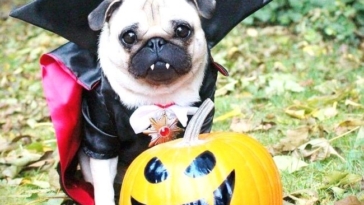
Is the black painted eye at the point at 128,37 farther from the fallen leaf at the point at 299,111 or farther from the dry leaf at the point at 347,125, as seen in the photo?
the fallen leaf at the point at 299,111

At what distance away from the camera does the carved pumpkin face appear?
1833 millimetres

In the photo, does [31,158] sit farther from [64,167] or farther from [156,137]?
[156,137]

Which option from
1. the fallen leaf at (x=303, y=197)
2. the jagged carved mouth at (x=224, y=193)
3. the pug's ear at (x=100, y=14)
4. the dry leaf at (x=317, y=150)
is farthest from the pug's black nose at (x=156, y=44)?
the dry leaf at (x=317, y=150)

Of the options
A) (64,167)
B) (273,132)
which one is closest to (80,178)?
(64,167)

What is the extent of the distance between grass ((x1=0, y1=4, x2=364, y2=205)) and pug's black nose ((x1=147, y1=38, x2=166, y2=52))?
725mm

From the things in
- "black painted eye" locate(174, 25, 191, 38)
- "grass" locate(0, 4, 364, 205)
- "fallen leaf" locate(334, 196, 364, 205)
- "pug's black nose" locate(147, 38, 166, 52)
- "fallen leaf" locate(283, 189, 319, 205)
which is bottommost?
"grass" locate(0, 4, 364, 205)

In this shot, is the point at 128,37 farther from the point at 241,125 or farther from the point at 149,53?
the point at 241,125

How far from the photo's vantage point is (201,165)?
1865 millimetres

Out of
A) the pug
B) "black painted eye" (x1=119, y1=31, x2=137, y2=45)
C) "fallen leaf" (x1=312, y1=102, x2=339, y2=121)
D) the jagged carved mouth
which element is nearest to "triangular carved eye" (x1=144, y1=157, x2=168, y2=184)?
the jagged carved mouth

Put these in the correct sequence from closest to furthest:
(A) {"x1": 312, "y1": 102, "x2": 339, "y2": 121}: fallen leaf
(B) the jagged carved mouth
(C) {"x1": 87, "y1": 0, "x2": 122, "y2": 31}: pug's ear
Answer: (B) the jagged carved mouth, (C) {"x1": 87, "y1": 0, "x2": 122, "y2": 31}: pug's ear, (A) {"x1": 312, "y1": 102, "x2": 339, "y2": 121}: fallen leaf

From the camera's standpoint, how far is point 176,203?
1836 millimetres

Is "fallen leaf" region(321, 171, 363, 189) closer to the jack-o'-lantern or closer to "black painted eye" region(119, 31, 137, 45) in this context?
the jack-o'-lantern

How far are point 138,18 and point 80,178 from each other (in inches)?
31.0

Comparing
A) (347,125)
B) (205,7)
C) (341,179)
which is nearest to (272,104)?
(347,125)
